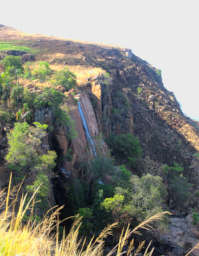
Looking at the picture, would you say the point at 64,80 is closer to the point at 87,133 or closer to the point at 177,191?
the point at 87,133

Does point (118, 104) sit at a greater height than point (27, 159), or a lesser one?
greater

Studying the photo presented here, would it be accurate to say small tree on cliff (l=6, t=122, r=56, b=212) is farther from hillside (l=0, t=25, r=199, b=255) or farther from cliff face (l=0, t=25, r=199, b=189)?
cliff face (l=0, t=25, r=199, b=189)

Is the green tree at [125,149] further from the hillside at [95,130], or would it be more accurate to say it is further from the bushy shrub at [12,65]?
the bushy shrub at [12,65]

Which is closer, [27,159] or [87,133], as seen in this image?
[27,159]

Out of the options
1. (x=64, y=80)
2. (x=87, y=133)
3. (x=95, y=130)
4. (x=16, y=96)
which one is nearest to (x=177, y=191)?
(x=95, y=130)

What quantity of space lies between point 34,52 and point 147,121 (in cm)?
1526

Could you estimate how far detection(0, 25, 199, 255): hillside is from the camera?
11.8 m

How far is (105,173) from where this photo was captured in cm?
1368

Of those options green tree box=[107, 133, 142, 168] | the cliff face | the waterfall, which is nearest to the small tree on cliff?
the cliff face

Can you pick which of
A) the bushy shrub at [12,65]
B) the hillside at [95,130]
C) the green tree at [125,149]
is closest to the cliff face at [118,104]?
the hillside at [95,130]

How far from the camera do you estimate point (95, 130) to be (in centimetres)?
1728

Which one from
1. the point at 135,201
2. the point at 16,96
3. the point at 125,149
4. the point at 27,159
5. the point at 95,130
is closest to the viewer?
the point at 27,159

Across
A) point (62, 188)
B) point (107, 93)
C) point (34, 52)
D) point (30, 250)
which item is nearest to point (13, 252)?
point (30, 250)

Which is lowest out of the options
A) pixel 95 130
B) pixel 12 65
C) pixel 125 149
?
pixel 125 149
